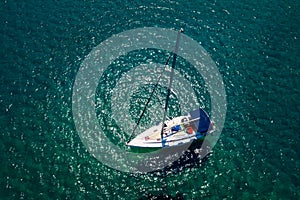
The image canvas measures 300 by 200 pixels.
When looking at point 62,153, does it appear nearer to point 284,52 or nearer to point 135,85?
point 135,85

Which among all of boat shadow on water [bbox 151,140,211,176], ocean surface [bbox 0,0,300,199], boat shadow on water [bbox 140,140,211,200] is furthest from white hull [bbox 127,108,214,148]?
ocean surface [bbox 0,0,300,199]

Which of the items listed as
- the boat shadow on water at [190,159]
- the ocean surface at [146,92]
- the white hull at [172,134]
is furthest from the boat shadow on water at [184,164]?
the white hull at [172,134]

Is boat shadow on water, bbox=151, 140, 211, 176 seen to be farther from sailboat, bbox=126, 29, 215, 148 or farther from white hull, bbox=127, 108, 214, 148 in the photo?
white hull, bbox=127, 108, 214, 148

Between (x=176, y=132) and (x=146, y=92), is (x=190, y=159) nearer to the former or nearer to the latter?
(x=176, y=132)

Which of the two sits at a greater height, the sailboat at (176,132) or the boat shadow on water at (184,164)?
the sailboat at (176,132)

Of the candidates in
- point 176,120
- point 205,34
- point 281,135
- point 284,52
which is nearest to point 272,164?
point 281,135

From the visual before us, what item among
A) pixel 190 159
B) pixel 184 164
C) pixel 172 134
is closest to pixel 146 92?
pixel 172 134

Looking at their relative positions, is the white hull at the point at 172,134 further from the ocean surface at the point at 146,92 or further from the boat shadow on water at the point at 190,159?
the ocean surface at the point at 146,92
